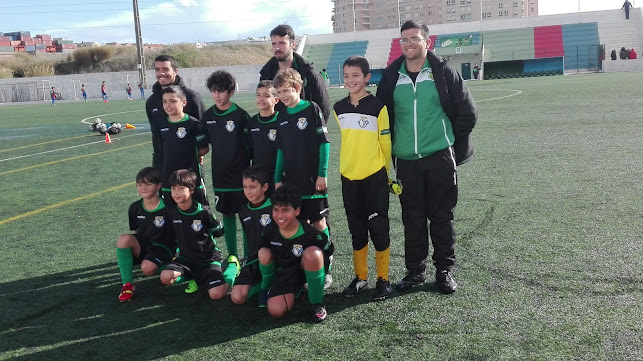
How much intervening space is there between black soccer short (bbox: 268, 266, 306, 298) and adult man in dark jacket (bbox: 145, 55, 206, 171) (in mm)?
1600

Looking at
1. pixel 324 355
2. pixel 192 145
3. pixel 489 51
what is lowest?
pixel 324 355

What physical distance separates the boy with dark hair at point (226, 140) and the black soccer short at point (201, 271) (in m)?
0.49

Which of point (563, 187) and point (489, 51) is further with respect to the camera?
point (489, 51)

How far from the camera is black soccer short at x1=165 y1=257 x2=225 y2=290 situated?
416 cm

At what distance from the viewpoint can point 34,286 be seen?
4.46m

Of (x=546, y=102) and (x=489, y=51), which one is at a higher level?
(x=489, y=51)

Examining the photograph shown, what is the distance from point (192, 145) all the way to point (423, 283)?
2.11 meters

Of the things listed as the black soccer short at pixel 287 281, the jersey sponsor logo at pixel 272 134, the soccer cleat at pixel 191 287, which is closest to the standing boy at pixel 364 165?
the black soccer short at pixel 287 281

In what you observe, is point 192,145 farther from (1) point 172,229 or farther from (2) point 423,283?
(2) point 423,283

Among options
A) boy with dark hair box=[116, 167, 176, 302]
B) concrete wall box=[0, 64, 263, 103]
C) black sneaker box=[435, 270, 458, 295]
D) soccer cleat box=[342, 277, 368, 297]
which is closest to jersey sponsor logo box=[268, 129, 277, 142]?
boy with dark hair box=[116, 167, 176, 302]

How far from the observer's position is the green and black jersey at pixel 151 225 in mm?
4473

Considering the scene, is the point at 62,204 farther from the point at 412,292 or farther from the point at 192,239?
the point at 412,292

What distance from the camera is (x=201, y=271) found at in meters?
4.34

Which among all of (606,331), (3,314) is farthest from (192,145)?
(606,331)
